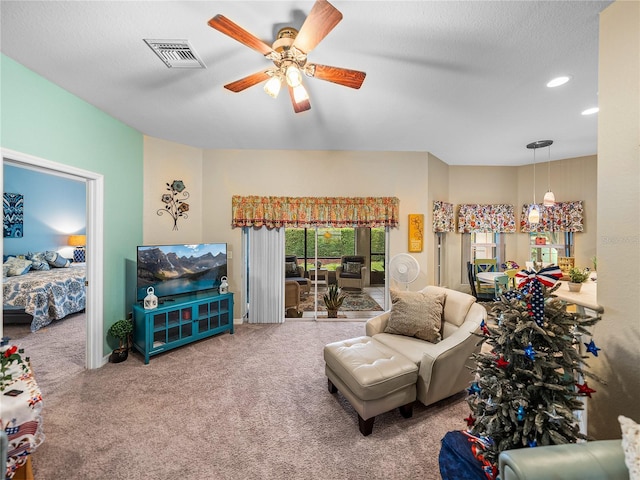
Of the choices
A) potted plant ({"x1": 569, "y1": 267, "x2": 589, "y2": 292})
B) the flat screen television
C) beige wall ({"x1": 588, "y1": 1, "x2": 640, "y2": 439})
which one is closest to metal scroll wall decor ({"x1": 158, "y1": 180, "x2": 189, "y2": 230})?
the flat screen television

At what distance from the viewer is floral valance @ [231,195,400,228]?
13.3 feet

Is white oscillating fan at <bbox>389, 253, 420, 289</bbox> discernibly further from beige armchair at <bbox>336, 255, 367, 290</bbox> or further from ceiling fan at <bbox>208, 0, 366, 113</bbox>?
ceiling fan at <bbox>208, 0, 366, 113</bbox>

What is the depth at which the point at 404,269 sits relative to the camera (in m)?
3.58

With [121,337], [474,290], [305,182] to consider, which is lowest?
[121,337]

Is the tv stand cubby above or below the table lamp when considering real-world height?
below

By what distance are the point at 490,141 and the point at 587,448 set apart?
374 centimetres

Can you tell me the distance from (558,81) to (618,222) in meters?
1.57

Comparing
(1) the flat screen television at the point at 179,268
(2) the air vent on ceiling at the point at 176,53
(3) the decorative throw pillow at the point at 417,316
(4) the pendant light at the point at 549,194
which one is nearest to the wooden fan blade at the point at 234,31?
(2) the air vent on ceiling at the point at 176,53

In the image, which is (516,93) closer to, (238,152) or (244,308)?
(238,152)

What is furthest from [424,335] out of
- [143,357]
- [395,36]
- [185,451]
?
[143,357]

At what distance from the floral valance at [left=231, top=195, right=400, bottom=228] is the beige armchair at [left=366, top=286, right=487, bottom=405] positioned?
5.98 ft

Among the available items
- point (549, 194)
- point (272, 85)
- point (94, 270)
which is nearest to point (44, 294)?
point (94, 270)

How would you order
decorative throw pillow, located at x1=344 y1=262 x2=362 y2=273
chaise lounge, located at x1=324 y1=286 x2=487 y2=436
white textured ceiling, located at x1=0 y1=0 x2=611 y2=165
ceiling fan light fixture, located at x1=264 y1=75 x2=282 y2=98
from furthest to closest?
decorative throw pillow, located at x1=344 y1=262 x2=362 y2=273, chaise lounge, located at x1=324 y1=286 x2=487 y2=436, ceiling fan light fixture, located at x1=264 y1=75 x2=282 y2=98, white textured ceiling, located at x1=0 y1=0 x2=611 y2=165

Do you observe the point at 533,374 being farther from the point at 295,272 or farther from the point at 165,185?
the point at 165,185
